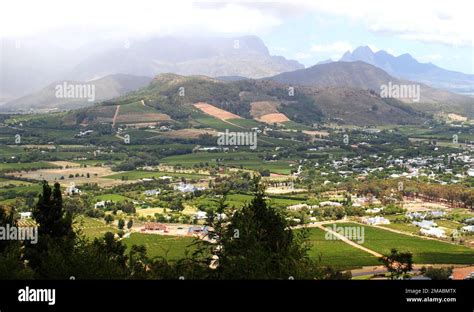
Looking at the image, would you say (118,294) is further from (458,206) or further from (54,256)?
(458,206)

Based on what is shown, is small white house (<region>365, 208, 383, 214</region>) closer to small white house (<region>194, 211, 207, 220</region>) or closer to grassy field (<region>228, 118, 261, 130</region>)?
small white house (<region>194, 211, 207, 220</region>)

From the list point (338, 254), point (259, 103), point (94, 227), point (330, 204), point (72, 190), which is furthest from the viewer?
point (259, 103)

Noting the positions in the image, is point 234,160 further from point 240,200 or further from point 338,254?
point 338,254

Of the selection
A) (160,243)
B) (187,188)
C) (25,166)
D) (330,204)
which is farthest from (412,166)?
(25,166)

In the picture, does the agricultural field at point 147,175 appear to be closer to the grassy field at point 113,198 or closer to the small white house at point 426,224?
the grassy field at point 113,198

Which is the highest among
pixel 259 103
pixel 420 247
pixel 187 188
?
pixel 259 103

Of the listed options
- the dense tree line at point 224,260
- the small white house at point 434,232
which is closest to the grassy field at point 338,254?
the small white house at point 434,232
